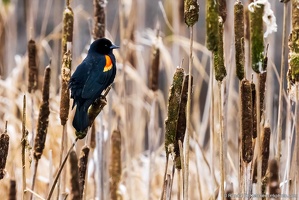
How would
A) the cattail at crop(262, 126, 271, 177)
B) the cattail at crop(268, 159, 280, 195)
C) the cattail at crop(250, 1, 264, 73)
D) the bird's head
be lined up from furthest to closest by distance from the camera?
the bird's head < the cattail at crop(262, 126, 271, 177) < the cattail at crop(250, 1, 264, 73) < the cattail at crop(268, 159, 280, 195)

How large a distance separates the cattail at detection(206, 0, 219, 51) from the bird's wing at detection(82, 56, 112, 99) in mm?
325

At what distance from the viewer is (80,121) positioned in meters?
1.21

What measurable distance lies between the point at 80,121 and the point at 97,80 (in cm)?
18

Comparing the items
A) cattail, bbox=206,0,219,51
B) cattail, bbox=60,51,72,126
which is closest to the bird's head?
cattail, bbox=60,51,72,126

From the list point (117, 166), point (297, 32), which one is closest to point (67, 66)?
point (297, 32)

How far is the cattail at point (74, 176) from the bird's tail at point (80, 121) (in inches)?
8.1

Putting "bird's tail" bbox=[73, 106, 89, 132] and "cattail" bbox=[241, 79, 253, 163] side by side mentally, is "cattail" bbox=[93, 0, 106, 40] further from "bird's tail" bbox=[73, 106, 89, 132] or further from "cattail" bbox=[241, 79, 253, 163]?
"cattail" bbox=[241, 79, 253, 163]

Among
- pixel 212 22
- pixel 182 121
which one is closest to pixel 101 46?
pixel 182 121

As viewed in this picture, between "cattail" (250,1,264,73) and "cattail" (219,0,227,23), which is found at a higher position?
"cattail" (219,0,227,23)

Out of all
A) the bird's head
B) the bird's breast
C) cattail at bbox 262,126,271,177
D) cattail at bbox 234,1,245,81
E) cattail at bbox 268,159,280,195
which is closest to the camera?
cattail at bbox 268,159,280,195

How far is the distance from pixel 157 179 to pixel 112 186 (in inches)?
28.3

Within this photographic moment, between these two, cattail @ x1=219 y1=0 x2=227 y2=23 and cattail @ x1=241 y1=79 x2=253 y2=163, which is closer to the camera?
cattail @ x1=241 y1=79 x2=253 y2=163

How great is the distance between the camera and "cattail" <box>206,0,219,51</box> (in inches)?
41.4

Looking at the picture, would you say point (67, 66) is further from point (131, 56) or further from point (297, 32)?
point (131, 56)
